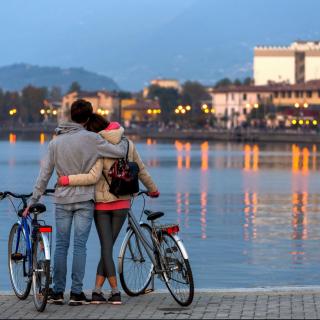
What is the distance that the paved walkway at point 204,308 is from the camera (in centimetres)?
1037

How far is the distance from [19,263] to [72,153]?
1.11m

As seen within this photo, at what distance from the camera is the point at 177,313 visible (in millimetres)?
10531

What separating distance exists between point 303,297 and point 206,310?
3.25 feet

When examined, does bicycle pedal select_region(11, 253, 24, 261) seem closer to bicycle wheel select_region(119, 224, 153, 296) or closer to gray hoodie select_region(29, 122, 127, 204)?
gray hoodie select_region(29, 122, 127, 204)

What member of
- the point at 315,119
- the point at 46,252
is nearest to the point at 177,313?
the point at 46,252

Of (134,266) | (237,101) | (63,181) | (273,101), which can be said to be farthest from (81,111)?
(237,101)

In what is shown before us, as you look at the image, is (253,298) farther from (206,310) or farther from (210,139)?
(210,139)

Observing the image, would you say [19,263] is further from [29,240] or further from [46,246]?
[46,246]

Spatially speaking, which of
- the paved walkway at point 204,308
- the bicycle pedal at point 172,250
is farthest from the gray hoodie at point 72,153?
the paved walkway at point 204,308

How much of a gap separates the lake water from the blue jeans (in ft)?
14.6

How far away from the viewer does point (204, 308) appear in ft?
35.2

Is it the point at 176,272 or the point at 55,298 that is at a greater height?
the point at 176,272

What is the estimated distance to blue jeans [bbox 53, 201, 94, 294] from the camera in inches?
439

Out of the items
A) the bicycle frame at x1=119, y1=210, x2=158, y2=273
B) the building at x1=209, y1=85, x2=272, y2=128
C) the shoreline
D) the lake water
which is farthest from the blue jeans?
the building at x1=209, y1=85, x2=272, y2=128
